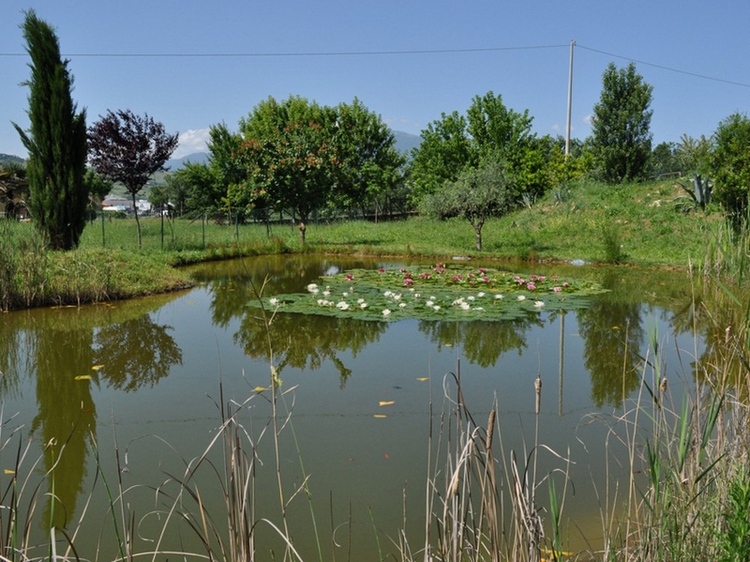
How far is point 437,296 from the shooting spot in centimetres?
892

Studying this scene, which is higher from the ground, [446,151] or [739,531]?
[446,151]

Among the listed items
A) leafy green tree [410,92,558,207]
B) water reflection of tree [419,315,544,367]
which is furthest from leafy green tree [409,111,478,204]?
water reflection of tree [419,315,544,367]

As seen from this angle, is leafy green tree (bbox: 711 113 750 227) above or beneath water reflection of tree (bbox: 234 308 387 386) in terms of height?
above

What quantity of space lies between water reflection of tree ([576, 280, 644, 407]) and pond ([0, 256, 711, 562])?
31mm

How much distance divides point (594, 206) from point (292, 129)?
8715 millimetres

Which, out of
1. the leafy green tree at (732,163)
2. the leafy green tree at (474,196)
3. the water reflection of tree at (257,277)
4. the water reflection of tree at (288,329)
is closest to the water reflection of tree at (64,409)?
the water reflection of tree at (288,329)

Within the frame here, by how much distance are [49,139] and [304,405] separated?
30.2 feet

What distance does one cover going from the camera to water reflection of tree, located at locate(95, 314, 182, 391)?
548cm

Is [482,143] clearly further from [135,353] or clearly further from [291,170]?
[135,353]

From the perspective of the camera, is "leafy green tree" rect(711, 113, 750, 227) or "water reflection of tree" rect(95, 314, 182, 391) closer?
"water reflection of tree" rect(95, 314, 182, 391)

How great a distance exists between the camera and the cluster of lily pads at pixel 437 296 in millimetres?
7859

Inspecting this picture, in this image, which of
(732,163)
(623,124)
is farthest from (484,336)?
(623,124)

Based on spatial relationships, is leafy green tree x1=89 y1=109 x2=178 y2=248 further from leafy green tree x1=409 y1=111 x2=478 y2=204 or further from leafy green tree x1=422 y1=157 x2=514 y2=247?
leafy green tree x1=409 y1=111 x2=478 y2=204

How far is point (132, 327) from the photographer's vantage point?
7.46 meters
